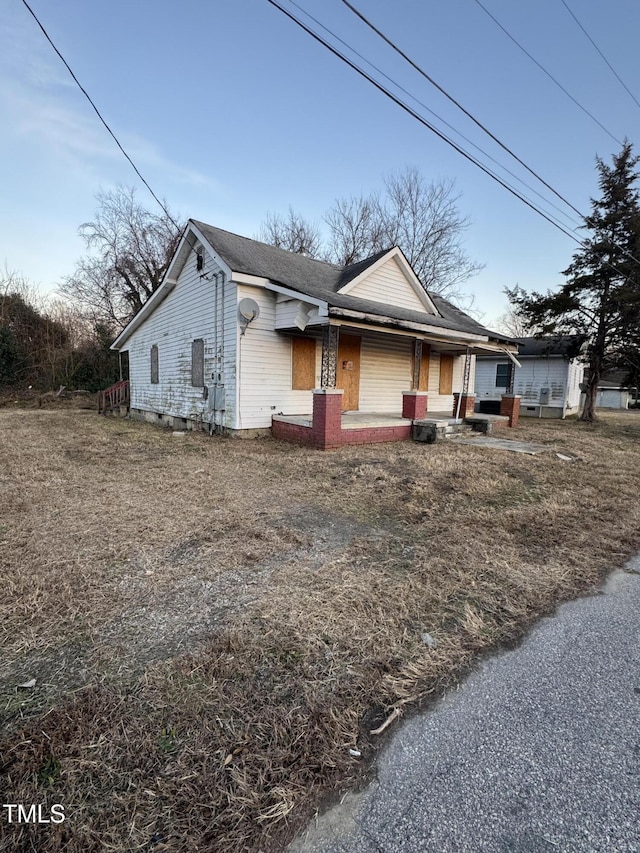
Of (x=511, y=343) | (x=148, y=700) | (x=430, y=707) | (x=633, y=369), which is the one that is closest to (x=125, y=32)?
(x=148, y=700)

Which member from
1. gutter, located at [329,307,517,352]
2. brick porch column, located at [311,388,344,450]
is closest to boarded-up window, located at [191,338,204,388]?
brick porch column, located at [311,388,344,450]

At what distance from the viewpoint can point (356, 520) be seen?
14.0 ft

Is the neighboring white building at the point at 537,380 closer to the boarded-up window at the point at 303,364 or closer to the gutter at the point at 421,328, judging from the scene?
the gutter at the point at 421,328

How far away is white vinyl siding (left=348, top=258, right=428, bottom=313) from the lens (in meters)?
12.3

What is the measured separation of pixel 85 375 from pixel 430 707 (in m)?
25.8

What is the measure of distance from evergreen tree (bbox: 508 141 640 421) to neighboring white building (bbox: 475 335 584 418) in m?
3.47

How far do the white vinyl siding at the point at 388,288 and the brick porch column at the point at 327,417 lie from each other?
5.05 metres

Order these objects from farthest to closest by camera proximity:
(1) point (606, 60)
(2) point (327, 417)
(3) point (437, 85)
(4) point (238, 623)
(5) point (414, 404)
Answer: (5) point (414, 404), (2) point (327, 417), (1) point (606, 60), (3) point (437, 85), (4) point (238, 623)

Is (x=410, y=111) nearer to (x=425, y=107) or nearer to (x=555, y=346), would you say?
(x=425, y=107)

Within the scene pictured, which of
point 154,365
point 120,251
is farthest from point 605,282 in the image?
point 120,251

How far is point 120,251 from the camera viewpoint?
2380 cm

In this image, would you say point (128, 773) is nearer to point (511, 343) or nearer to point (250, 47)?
point (250, 47)

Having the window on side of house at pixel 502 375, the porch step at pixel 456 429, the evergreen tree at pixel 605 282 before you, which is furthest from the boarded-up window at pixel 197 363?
the window on side of house at pixel 502 375

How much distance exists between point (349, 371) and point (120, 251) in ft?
65.7
